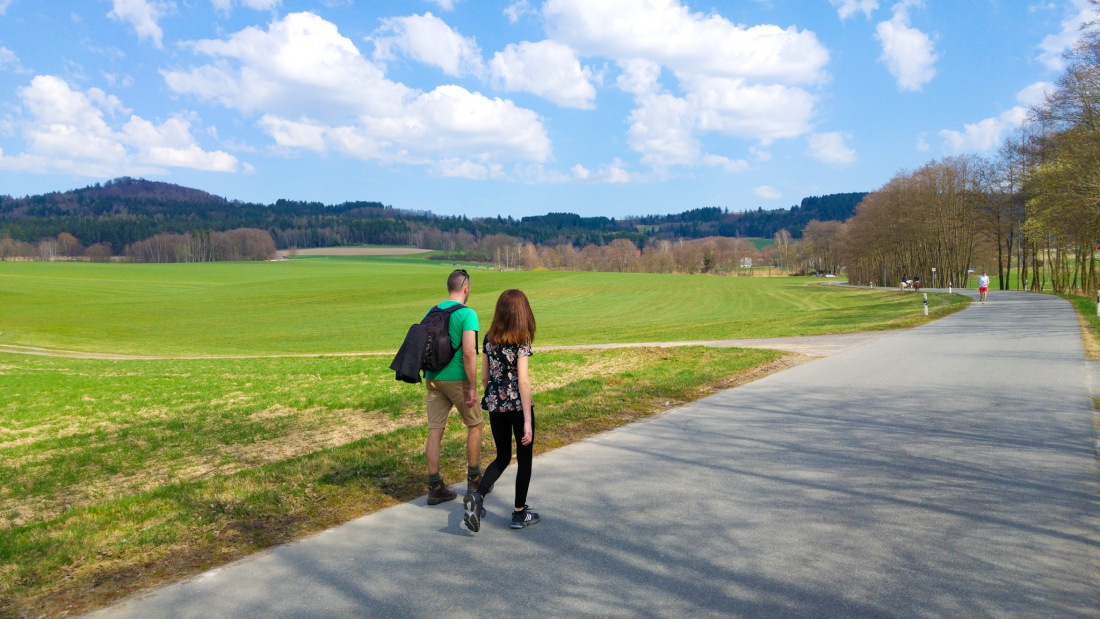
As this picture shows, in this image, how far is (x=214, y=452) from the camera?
9.23 meters

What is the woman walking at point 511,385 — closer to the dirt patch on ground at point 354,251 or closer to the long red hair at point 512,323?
the long red hair at point 512,323

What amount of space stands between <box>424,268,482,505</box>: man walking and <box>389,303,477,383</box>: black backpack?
5 centimetres

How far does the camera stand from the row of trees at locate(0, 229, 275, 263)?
5768 inches

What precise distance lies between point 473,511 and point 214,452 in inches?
230

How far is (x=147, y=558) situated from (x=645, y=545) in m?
3.40

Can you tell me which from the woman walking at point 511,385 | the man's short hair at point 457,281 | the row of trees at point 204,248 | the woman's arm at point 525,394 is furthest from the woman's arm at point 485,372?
the row of trees at point 204,248

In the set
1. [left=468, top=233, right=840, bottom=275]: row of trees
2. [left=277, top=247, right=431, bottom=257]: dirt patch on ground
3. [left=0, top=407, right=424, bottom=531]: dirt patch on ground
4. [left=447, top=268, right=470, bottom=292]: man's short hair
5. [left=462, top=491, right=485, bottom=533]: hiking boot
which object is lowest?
Result: [left=0, top=407, right=424, bottom=531]: dirt patch on ground

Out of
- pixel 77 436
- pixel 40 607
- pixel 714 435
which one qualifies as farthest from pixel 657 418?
pixel 77 436

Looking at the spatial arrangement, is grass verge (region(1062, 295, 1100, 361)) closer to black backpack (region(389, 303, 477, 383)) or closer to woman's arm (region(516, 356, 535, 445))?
woman's arm (region(516, 356, 535, 445))

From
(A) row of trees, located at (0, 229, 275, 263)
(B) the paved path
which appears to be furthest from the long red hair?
(A) row of trees, located at (0, 229, 275, 263)

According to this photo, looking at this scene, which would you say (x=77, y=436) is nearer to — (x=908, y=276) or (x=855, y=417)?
(x=855, y=417)

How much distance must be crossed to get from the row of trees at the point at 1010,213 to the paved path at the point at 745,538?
27227 millimetres

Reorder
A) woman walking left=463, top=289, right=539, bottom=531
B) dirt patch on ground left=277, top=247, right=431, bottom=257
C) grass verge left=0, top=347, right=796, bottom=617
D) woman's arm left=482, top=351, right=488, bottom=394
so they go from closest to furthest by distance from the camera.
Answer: grass verge left=0, top=347, right=796, bottom=617 < woman walking left=463, top=289, right=539, bottom=531 < woman's arm left=482, top=351, right=488, bottom=394 < dirt patch on ground left=277, top=247, right=431, bottom=257

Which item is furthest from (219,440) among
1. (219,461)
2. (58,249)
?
(58,249)
